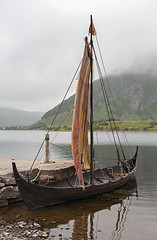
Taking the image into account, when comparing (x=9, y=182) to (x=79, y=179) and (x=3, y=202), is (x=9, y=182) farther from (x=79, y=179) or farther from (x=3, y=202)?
(x=79, y=179)

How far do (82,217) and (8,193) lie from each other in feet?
18.8

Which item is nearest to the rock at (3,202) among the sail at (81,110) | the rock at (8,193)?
the rock at (8,193)

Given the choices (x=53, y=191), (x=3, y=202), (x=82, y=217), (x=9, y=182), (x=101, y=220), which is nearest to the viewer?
(x=101, y=220)

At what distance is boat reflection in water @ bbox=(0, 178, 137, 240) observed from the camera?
13133mm

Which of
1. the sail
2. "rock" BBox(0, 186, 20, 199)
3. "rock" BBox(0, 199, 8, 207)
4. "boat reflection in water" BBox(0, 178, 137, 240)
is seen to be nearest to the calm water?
"boat reflection in water" BBox(0, 178, 137, 240)

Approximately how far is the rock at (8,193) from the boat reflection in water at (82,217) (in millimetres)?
704

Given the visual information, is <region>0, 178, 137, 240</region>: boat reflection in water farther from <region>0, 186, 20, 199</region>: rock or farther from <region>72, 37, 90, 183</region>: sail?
<region>72, 37, 90, 183</region>: sail

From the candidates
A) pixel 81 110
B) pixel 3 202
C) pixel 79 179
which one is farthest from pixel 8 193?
pixel 81 110

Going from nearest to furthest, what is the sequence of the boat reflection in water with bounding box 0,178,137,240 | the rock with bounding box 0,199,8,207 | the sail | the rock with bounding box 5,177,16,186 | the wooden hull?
the boat reflection in water with bounding box 0,178,137,240, the wooden hull, the rock with bounding box 0,199,8,207, the rock with bounding box 5,177,16,186, the sail

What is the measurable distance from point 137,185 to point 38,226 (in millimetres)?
15622

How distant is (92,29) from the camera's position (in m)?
A: 21.9

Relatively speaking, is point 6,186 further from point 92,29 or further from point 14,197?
point 92,29

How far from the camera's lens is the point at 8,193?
56.2 ft

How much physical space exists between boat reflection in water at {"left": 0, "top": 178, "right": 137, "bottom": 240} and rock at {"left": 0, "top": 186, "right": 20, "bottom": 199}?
0.70 metres
